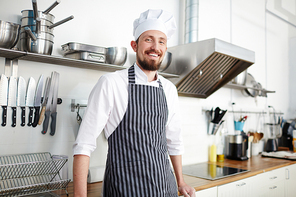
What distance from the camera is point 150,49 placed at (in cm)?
135

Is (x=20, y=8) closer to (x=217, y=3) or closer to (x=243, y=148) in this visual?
(x=217, y=3)

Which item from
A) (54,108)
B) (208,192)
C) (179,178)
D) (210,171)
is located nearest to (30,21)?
(54,108)

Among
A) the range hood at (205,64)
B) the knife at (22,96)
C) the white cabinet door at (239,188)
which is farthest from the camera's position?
the range hood at (205,64)

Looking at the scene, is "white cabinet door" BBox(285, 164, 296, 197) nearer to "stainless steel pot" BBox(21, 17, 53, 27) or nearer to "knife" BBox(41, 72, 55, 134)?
"knife" BBox(41, 72, 55, 134)

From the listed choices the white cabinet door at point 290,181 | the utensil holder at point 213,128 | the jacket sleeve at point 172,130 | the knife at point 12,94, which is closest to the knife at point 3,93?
the knife at point 12,94

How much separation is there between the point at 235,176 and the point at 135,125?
1213mm

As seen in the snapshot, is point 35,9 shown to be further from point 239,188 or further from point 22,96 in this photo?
point 239,188

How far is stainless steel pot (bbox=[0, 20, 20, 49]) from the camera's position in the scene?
139 centimetres

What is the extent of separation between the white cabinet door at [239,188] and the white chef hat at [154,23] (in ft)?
3.92

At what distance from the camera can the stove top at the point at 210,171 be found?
6.95 feet

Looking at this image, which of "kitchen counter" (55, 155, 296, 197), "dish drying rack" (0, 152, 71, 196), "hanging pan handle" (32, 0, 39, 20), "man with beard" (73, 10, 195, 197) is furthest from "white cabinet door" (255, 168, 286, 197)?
"hanging pan handle" (32, 0, 39, 20)

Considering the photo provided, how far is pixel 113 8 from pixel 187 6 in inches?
30.3

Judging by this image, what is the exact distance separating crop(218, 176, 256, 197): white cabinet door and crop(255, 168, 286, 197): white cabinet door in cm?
11

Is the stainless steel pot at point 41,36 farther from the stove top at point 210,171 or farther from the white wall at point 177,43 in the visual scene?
the stove top at point 210,171
